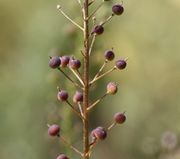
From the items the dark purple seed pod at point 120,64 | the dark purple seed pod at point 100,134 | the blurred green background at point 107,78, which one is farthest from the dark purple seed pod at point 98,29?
the blurred green background at point 107,78

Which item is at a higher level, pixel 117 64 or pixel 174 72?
pixel 117 64

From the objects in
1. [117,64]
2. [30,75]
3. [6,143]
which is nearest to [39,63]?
[30,75]

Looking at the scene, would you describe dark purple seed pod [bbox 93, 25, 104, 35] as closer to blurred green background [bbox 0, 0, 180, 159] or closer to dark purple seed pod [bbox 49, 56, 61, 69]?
dark purple seed pod [bbox 49, 56, 61, 69]

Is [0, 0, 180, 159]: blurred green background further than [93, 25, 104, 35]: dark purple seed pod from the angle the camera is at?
Yes

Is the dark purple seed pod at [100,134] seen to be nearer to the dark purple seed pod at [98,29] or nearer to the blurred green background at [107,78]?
the dark purple seed pod at [98,29]

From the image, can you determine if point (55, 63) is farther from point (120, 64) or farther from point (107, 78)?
point (107, 78)

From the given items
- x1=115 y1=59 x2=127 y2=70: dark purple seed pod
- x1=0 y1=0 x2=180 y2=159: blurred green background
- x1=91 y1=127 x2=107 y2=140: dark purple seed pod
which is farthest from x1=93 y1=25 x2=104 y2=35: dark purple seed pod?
x1=0 y1=0 x2=180 y2=159: blurred green background

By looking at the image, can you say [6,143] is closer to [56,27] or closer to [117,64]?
[56,27]

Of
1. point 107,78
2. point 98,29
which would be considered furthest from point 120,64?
point 107,78
